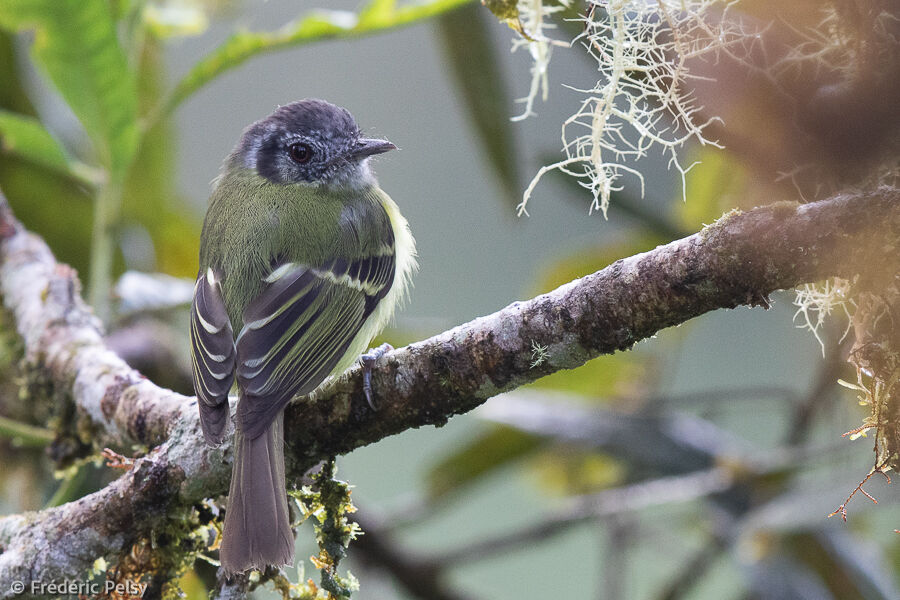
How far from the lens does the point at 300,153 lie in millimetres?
2621

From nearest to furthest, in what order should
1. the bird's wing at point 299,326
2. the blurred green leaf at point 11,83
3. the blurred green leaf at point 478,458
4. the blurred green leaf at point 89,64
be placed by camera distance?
the bird's wing at point 299,326, the blurred green leaf at point 89,64, the blurred green leaf at point 478,458, the blurred green leaf at point 11,83

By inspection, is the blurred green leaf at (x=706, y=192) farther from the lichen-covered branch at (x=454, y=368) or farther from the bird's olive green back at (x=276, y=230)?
the lichen-covered branch at (x=454, y=368)

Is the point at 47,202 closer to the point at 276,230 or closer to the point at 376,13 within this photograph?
the point at 276,230

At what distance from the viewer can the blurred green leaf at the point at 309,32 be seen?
238 centimetres

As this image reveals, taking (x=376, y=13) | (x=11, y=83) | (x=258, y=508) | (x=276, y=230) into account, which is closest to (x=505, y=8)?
(x=258, y=508)

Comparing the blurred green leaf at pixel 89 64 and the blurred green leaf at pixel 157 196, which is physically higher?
the blurred green leaf at pixel 89 64

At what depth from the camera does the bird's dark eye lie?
2619 mm

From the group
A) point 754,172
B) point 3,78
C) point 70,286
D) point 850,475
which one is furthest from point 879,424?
point 3,78

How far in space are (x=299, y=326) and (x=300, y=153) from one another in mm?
843

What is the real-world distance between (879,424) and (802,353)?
6.91 ft

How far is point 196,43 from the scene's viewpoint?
7.11 m

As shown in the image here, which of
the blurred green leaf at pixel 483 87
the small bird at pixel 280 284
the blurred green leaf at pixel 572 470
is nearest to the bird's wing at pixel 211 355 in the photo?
the small bird at pixel 280 284

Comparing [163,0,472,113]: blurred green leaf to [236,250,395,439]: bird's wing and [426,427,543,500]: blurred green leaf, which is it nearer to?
[236,250,395,439]: bird's wing

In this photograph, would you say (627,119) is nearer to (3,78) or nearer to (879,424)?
(879,424)
